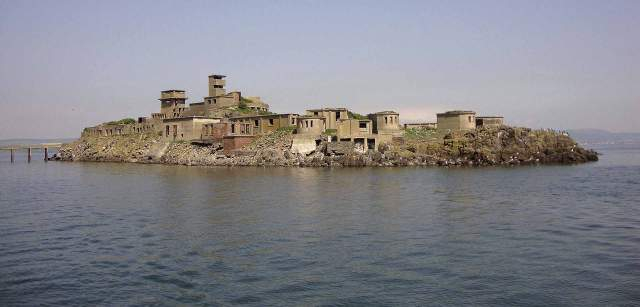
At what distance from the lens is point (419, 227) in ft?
107

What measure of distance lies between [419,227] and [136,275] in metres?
16.5

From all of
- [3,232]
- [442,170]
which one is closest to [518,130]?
[442,170]

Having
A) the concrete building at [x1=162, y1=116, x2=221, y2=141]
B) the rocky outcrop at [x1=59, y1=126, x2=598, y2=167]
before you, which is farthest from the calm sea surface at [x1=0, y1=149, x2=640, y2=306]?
the concrete building at [x1=162, y1=116, x2=221, y2=141]

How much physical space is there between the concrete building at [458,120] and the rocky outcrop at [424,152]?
2.24 metres

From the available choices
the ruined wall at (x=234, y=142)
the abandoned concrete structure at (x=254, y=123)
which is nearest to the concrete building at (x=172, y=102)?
the abandoned concrete structure at (x=254, y=123)

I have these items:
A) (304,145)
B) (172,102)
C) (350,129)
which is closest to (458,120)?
(350,129)

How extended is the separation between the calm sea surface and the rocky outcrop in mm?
28316

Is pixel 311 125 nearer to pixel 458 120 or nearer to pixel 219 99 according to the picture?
pixel 458 120

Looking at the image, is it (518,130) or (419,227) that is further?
(518,130)

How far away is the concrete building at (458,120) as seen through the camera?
85.7 meters

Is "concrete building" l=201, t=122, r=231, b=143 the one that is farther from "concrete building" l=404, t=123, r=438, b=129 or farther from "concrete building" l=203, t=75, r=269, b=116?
"concrete building" l=404, t=123, r=438, b=129

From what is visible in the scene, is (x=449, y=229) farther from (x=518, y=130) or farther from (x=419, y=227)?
(x=518, y=130)

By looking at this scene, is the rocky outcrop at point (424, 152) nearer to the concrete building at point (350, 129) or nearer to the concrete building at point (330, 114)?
the concrete building at point (350, 129)

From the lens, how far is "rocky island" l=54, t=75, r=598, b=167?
8144cm
